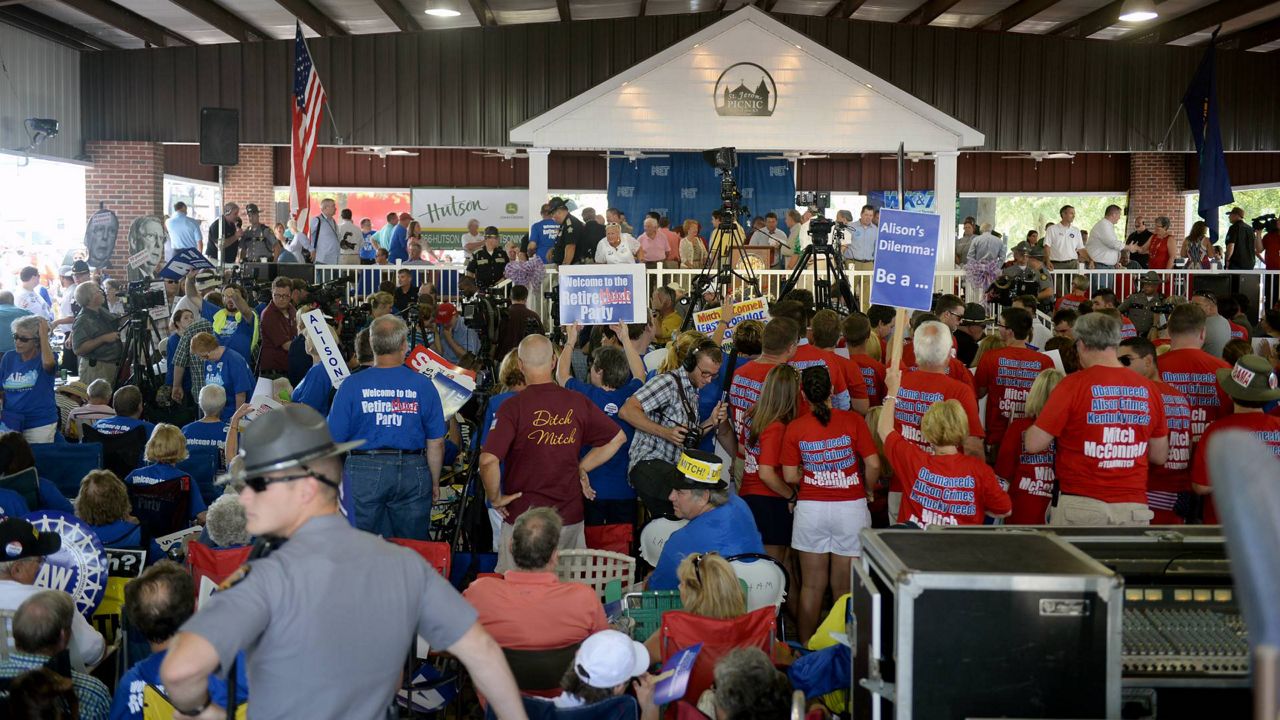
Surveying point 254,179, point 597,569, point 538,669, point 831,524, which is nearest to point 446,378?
point 597,569

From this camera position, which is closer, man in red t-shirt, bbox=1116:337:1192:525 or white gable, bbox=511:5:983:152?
man in red t-shirt, bbox=1116:337:1192:525

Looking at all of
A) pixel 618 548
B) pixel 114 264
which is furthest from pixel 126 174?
pixel 618 548

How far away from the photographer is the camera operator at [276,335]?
32.4 feet

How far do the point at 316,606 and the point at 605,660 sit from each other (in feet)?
3.89

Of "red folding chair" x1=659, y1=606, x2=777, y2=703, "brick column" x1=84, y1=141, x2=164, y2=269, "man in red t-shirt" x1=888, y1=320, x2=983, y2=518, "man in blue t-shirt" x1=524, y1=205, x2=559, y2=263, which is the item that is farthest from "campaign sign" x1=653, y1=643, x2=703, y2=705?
"brick column" x1=84, y1=141, x2=164, y2=269

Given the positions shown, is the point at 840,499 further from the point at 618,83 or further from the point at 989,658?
the point at 618,83

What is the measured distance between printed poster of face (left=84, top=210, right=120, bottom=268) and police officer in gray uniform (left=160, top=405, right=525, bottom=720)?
1648 centimetres

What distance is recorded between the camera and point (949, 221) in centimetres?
1505

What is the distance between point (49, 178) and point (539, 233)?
976 cm

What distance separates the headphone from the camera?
6676mm

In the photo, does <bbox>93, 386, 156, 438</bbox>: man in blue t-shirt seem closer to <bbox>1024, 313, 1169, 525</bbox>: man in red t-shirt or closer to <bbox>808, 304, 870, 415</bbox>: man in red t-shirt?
<bbox>808, 304, 870, 415</bbox>: man in red t-shirt

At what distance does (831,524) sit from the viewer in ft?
18.7

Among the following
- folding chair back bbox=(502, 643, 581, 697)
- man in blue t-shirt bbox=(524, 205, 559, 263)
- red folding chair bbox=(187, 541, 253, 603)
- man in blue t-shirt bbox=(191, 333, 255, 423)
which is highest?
man in blue t-shirt bbox=(524, 205, 559, 263)

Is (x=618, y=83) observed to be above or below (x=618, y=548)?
above
